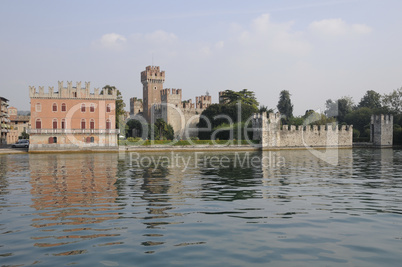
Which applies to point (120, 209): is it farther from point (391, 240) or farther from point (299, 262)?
point (391, 240)

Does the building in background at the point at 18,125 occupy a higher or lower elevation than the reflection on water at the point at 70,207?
higher

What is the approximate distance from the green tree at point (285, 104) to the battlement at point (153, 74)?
28.5 m

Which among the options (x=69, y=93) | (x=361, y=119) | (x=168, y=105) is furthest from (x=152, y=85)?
(x=361, y=119)

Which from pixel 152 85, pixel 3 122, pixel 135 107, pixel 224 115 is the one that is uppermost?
pixel 152 85

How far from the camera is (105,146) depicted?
46.4 metres

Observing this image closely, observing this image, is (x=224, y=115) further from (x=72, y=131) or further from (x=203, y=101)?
(x=72, y=131)

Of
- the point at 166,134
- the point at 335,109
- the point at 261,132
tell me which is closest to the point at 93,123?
the point at 166,134

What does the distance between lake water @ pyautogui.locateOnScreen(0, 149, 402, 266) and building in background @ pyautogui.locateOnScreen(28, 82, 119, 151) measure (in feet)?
104

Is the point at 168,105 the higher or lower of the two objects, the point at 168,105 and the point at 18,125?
the higher

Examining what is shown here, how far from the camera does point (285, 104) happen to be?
87.8 meters

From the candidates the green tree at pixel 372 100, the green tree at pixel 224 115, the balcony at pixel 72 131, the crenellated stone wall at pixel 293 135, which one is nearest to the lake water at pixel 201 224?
the balcony at pixel 72 131

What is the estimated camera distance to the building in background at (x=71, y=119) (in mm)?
45500

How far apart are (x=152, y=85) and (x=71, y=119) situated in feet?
99.4

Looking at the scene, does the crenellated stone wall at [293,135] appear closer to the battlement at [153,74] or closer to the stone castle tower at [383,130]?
the stone castle tower at [383,130]
